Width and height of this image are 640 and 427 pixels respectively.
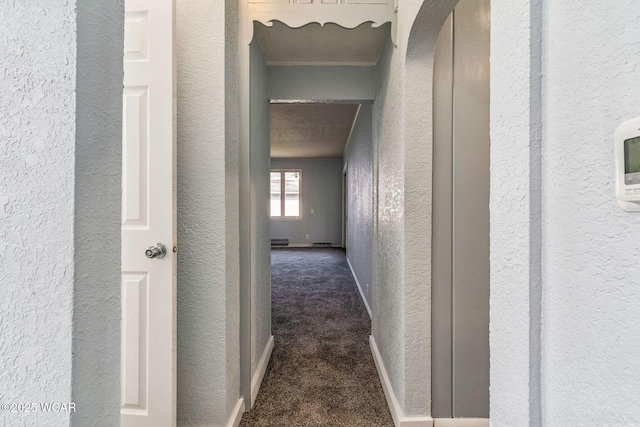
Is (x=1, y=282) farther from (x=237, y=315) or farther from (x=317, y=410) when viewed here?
(x=317, y=410)

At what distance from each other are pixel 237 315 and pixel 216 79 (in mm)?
1166

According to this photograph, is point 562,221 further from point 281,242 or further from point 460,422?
point 281,242

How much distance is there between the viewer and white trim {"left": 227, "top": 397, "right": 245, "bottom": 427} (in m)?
1.40

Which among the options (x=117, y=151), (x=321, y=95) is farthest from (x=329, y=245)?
(x=117, y=151)

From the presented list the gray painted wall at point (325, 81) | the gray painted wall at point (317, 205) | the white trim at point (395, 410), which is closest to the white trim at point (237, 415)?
the white trim at point (395, 410)

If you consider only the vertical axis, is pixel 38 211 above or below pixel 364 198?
below

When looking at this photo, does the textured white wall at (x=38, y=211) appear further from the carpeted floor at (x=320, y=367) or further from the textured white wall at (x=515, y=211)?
the carpeted floor at (x=320, y=367)

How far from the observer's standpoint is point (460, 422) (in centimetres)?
144

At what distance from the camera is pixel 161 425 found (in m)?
1.21

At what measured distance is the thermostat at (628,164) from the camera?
364 mm

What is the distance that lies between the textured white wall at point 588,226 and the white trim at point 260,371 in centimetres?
156

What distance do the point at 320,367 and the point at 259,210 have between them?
3.95ft

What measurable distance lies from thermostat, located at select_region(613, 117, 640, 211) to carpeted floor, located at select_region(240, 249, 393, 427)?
5.28 feet

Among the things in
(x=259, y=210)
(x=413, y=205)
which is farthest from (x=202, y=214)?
(x=413, y=205)
